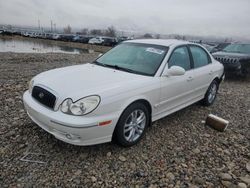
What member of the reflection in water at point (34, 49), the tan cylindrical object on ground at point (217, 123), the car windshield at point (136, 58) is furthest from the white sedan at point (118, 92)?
the reflection in water at point (34, 49)

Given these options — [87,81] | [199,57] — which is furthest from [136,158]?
[199,57]

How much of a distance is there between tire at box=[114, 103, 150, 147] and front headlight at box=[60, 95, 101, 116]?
0.46m

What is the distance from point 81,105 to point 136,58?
159 cm

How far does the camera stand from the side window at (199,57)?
14.3 ft

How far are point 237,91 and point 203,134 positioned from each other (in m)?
3.96

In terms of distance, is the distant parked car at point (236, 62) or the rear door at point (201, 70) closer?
the rear door at point (201, 70)

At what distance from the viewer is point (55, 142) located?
10.4 ft

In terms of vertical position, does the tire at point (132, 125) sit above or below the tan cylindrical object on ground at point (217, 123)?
above

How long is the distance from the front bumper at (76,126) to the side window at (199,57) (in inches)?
96.3

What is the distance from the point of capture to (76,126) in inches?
98.1

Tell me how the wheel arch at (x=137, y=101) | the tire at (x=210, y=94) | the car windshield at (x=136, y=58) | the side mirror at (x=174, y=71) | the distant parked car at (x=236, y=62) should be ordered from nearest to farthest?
1. the wheel arch at (x=137, y=101)
2. the side mirror at (x=174, y=71)
3. the car windshield at (x=136, y=58)
4. the tire at (x=210, y=94)
5. the distant parked car at (x=236, y=62)

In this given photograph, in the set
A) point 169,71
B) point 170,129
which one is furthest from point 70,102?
point 170,129

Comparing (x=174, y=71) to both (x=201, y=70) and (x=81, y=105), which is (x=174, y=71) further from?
(x=81, y=105)

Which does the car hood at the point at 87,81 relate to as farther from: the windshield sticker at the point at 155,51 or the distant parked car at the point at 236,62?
the distant parked car at the point at 236,62
